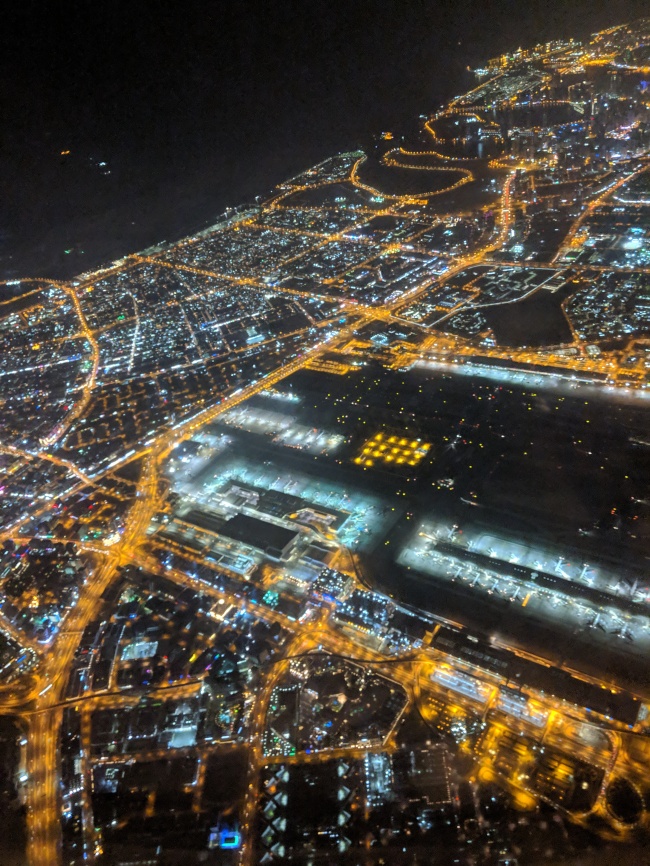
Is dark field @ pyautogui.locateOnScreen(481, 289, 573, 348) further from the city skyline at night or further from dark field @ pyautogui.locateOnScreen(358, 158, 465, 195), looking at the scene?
dark field @ pyautogui.locateOnScreen(358, 158, 465, 195)

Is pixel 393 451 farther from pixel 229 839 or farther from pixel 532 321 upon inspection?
pixel 229 839

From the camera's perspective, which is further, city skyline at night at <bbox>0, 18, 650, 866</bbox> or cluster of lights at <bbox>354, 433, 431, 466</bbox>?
cluster of lights at <bbox>354, 433, 431, 466</bbox>

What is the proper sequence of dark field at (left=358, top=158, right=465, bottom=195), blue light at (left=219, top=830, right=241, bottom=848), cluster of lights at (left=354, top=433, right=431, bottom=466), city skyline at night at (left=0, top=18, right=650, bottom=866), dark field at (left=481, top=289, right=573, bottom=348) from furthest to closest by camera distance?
dark field at (left=358, top=158, right=465, bottom=195), dark field at (left=481, top=289, right=573, bottom=348), cluster of lights at (left=354, top=433, right=431, bottom=466), city skyline at night at (left=0, top=18, right=650, bottom=866), blue light at (left=219, top=830, right=241, bottom=848)

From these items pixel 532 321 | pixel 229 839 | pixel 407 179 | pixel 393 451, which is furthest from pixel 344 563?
pixel 407 179

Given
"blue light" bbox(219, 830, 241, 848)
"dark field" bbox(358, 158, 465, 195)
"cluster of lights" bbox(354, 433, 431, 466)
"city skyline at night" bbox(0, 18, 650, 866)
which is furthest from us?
"dark field" bbox(358, 158, 465, 195)

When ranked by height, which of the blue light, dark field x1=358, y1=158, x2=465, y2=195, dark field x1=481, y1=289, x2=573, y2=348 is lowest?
the blue light

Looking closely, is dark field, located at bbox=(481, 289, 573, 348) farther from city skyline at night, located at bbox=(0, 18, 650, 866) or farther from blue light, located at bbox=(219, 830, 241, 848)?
blue light, located at bbox=(219, 830, 241, 848)

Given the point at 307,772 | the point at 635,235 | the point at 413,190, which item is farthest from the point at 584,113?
the point at 307,772

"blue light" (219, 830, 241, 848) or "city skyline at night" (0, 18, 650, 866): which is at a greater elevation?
"city skyline at night" (0, 18, 650, 866)

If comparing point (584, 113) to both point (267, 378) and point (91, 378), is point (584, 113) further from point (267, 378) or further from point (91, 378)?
point (91, 378)

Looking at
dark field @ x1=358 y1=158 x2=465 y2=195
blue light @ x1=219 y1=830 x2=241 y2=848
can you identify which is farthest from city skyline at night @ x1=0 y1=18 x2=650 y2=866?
dark field @ x1=358 y1=158 x2=465 y2=195

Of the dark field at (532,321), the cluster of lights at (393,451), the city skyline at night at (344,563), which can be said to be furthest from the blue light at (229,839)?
the dark field at (532,321)
